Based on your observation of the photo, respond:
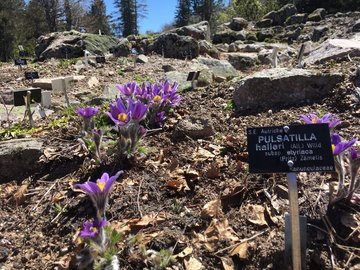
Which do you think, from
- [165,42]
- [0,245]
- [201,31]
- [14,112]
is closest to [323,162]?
[0,245]

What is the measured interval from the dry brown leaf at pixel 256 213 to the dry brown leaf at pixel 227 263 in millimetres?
355

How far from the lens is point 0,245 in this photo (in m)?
2.74

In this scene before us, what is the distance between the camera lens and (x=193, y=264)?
2328 mm

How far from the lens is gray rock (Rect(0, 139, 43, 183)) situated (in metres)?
3.57

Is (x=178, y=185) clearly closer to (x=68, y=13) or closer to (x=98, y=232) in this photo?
(x=98, y=232)

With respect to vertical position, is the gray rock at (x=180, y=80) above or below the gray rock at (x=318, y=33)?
below

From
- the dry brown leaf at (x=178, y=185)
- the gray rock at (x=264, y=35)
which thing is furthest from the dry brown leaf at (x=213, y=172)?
the gray rock at (x=264, y=35)

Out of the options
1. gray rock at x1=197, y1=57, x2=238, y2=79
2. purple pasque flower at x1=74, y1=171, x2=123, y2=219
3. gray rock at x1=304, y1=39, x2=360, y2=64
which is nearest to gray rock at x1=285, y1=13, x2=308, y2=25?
gray rock at x1=197, y1=57, x2=238, y2=79

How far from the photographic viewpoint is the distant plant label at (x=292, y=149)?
6.86 feet

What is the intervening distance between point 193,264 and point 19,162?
207cm

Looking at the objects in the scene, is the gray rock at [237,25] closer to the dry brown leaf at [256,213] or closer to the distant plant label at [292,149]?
the dry brown leaf at [256,213]

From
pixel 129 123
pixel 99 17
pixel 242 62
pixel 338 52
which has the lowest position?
pixel 129 123

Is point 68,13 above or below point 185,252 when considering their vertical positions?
above

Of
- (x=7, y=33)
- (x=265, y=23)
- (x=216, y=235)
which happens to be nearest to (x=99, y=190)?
(x=216, y=235)
